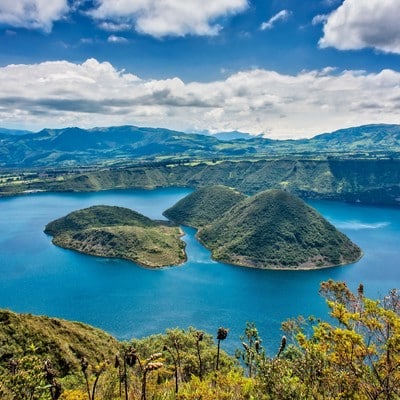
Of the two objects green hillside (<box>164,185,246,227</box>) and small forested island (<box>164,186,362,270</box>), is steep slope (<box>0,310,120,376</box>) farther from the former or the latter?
green hillside (<box>164,185,246,227</box>)

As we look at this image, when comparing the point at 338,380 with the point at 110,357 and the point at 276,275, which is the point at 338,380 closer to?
the point at 110,357

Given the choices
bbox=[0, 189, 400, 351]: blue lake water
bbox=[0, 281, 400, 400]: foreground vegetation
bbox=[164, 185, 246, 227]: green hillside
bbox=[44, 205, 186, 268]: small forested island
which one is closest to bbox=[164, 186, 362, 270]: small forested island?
bbox=[0, 189, 400, 351]: blue lake water

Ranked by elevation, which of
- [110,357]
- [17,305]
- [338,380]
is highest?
[338,380]

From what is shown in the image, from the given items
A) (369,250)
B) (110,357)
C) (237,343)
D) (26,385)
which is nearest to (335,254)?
(369,250)

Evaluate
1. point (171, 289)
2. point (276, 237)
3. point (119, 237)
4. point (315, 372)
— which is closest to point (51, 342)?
point (315, 372)

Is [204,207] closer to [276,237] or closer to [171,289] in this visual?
[276,237]

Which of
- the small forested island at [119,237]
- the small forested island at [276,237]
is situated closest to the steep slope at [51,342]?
the small forested island at [119,237]
